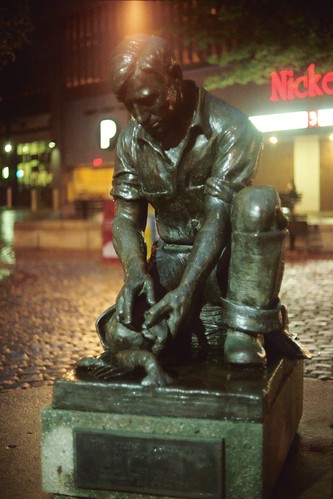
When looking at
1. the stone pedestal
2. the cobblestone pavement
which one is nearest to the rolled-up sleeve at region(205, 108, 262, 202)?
the stone pedestal

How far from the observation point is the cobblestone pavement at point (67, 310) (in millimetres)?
6199

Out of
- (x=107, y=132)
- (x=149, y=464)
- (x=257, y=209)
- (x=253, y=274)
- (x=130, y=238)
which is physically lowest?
(x=149, y=464)

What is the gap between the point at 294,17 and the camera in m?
15.1

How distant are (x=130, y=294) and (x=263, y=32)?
14249 mm

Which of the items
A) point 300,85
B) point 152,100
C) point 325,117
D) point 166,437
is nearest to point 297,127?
point 325,117

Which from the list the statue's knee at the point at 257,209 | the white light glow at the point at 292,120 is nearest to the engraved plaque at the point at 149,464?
the statue's knee at the point at 257,209

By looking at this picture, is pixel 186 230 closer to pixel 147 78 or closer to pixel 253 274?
pixel 253 274

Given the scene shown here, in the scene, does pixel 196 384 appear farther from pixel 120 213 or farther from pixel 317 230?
pixel 317 230

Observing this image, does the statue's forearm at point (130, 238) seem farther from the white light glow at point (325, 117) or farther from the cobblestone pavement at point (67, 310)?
the white light glow at point (325, 117)

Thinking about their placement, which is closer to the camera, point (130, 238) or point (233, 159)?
point (233, 159)

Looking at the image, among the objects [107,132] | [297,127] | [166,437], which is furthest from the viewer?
[297,127]

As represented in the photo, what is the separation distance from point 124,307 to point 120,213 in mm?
665

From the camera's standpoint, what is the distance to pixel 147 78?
3156mm

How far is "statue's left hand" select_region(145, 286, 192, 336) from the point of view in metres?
3.10
